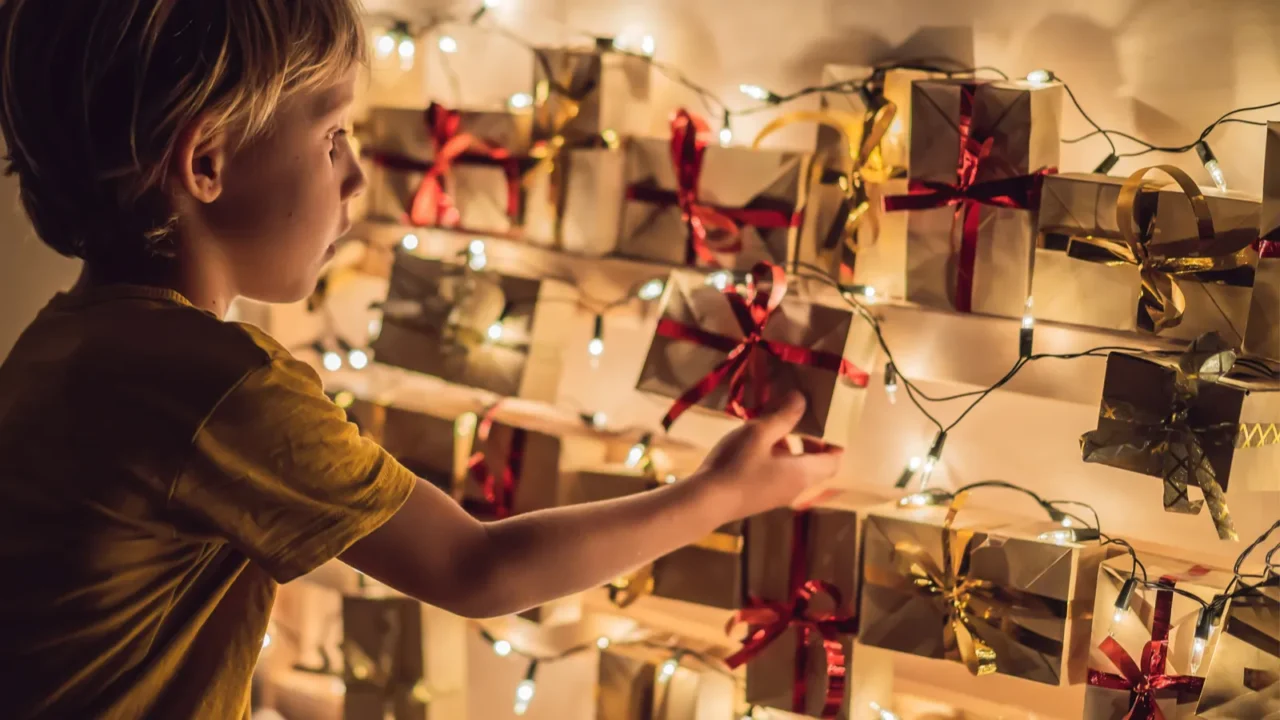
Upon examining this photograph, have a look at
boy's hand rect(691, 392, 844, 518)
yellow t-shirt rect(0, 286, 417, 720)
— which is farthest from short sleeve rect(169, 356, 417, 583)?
boy's hand rect(691, 392, 844, 518)

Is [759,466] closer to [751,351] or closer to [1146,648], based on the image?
[751,351]

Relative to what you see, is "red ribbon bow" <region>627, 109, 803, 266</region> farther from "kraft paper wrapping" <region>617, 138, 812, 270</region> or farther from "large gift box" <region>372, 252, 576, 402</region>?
"large gift box" <region>372, 252, 576, 402</region>

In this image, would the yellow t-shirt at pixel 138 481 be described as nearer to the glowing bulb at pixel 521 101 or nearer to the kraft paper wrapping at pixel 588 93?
the kraft paper wrapping at pixel 588 93

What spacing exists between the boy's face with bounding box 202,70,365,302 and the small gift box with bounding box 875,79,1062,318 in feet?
1.59

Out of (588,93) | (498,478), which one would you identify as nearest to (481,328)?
(498,478)

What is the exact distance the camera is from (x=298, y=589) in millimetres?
1570

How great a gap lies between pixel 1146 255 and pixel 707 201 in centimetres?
41

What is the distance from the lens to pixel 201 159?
85 cm

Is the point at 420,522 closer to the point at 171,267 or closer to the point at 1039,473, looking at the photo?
the point at 171,267

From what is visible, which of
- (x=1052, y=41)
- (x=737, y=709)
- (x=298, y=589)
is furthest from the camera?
(x=298, y=589)

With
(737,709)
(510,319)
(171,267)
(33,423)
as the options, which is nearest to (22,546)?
(33,423)

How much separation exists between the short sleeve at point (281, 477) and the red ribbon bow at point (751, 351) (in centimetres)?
38

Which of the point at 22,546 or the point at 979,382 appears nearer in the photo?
the point at 22,546

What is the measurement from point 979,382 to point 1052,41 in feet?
1.01
